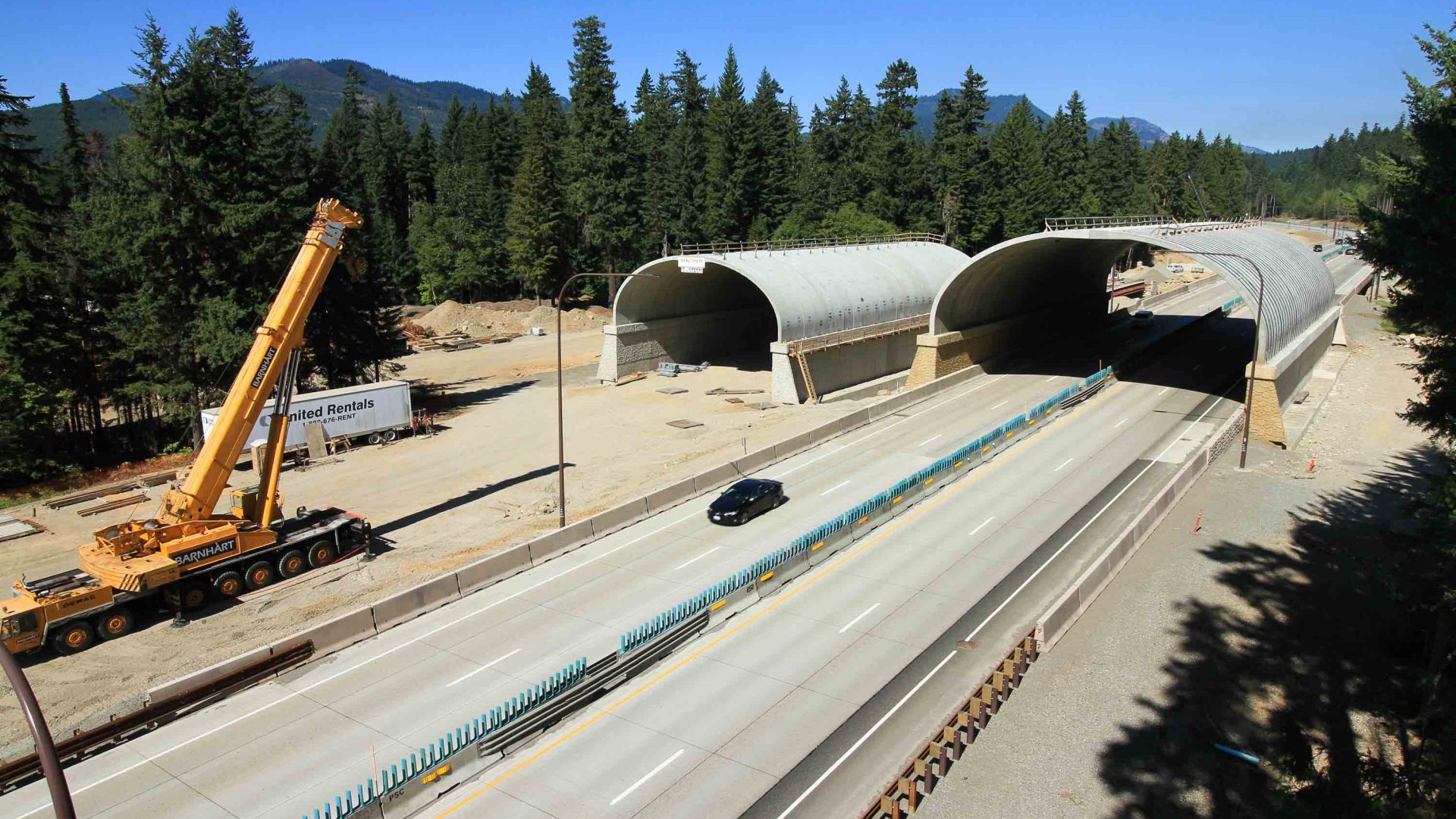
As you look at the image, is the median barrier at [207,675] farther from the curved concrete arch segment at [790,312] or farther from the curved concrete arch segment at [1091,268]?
the curved concrete arch segment at [1091,268]

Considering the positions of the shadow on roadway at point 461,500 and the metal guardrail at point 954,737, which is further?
the shadow on roadway at point 461,500

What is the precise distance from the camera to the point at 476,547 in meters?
29.1

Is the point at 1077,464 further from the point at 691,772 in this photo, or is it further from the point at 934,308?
the point at 691,772

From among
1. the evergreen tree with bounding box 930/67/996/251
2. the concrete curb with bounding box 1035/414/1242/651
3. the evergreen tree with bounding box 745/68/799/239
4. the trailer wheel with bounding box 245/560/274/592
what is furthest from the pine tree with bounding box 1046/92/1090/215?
the trailer wheel with bounding box 245/560/274/592

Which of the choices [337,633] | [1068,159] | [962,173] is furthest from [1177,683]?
[1068,159]

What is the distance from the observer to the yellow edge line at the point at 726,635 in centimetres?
1688

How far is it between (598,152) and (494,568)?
65.9 meters

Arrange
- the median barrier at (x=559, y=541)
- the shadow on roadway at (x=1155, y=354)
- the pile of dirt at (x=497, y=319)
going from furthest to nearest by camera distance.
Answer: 1. the pile of dirt at (x=497, y=319)
2. the shadow on roadway at (x=1155, y=354)
3. the median barrier at (x=559, y=541)

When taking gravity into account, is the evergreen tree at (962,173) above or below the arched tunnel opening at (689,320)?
above

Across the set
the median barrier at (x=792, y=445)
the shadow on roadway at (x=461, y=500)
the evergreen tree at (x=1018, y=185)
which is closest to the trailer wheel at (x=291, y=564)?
the shadow on roadway at (x=461, y=500)

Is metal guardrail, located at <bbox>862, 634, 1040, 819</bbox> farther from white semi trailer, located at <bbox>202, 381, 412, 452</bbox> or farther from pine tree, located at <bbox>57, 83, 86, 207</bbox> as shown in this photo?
pine tree, located at <bbox>57, 83, 86, 207</bbox>

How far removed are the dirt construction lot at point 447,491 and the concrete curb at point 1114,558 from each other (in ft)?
55.3

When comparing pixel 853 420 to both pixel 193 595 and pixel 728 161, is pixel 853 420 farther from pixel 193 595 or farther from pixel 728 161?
pixel 728 161

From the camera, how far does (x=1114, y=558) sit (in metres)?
26.1
